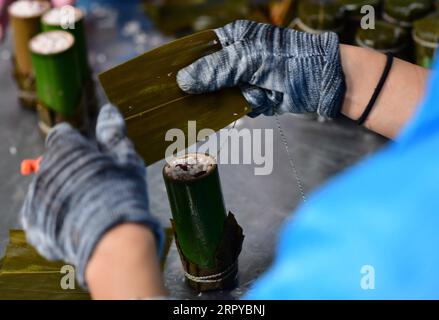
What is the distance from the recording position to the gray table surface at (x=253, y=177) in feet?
3.42

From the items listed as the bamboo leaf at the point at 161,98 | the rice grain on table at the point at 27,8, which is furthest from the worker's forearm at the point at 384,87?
the rice grain on table at the point at 27,8

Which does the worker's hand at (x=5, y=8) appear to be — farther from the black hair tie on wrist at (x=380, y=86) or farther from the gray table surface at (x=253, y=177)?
the black hair tie on wrist at (x=380, y=86)

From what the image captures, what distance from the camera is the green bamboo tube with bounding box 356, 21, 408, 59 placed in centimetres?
131

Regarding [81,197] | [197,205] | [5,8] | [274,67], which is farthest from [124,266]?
[5,8]

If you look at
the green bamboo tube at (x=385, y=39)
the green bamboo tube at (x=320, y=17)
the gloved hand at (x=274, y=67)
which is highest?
the gloved hand at (x=274, y=67)

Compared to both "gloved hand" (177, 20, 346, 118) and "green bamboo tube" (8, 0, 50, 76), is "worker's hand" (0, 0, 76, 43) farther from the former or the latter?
"gloved hand" (177, 20, 346, 118)

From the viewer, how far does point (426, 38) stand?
50.3 inches

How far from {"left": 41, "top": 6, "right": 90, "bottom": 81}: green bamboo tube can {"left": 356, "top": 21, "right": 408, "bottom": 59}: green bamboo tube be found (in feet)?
1.80

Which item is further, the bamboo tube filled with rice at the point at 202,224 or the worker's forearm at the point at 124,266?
the bamboo tube filled with rice at the point at 202,224

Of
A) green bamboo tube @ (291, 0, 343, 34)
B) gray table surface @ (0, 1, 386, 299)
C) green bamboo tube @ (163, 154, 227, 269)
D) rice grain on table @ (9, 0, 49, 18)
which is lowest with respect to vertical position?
gray table surface @ (0, 1, 386, 299)

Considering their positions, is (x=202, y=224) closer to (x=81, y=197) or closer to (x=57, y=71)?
→ (x=81, y=197)

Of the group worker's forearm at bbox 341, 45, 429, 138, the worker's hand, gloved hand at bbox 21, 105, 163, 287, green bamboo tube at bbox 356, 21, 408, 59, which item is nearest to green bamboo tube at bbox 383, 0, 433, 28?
green bamboo tube at bbox 356, 21, 408, 59

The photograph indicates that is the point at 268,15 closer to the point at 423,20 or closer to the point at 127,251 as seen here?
the point at 423,20

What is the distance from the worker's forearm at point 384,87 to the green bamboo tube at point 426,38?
1.24 ft
